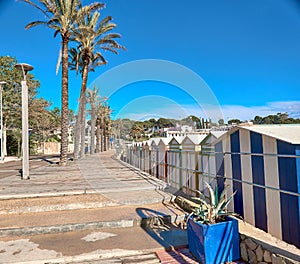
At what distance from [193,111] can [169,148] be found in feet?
11.5

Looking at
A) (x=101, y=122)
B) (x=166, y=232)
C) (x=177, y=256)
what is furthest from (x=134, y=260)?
(x=101, y=122)

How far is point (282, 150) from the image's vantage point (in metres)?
3.38

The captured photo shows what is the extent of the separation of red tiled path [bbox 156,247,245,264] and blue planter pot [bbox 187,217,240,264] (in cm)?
11

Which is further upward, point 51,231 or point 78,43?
point 78,43

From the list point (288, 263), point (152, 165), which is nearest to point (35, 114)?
point (152, 165)

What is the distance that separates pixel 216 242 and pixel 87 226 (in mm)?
2525

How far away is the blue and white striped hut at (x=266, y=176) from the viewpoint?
3.19 metres

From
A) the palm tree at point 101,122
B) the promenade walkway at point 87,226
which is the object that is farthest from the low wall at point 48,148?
the promenade walkway at point 87,226

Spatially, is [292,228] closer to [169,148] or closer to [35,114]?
[169,148]

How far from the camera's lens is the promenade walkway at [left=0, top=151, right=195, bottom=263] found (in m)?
3.44

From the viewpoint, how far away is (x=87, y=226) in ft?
14.5

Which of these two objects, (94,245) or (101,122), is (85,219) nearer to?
(94,245)

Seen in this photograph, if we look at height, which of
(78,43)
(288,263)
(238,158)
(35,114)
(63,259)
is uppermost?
(78,43)

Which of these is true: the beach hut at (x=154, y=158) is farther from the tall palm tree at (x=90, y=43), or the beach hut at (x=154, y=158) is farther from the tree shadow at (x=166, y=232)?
the tall palm tree at (x=90, y=43)
